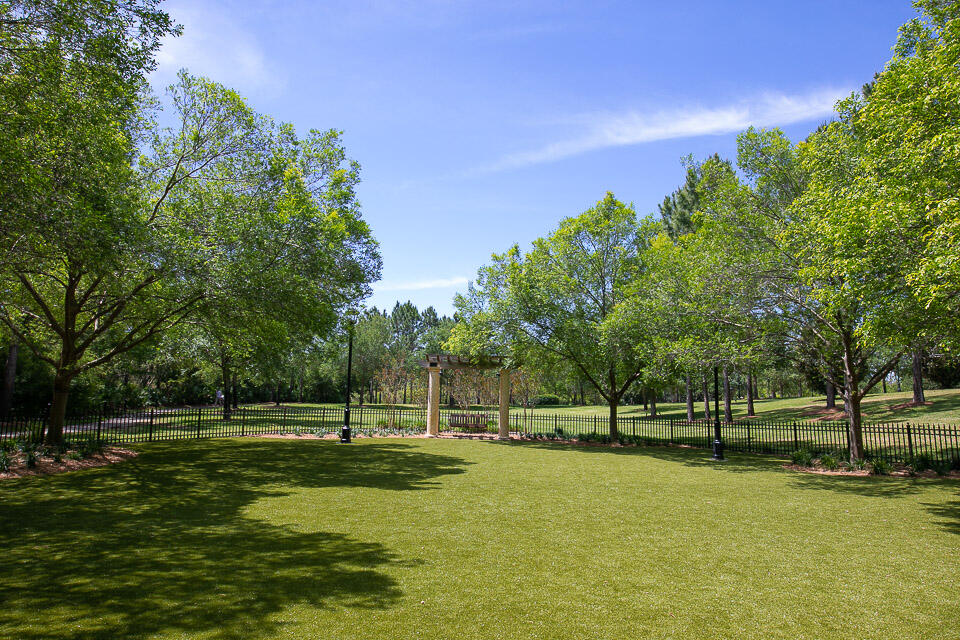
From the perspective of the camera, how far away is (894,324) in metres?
11.3

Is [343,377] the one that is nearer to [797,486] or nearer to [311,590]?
[797,486]

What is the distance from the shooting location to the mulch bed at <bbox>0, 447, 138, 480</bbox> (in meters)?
12.4

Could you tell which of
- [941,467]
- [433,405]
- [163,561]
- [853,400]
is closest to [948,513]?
[941,467]

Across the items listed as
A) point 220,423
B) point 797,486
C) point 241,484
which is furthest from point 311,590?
point 220,423

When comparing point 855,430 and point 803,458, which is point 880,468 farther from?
point 803,458

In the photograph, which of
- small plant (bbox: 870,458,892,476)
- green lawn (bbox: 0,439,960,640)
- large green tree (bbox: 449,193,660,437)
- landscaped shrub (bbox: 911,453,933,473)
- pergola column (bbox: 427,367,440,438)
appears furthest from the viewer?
pergola column (bbox: 427,367,440,438)

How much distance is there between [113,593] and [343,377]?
60.7m

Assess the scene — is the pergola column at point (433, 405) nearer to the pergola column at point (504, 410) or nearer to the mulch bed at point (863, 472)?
the pergola column at point (504, 410)

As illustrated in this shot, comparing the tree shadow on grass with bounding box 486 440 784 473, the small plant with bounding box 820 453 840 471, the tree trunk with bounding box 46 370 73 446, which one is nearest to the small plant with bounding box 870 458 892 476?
the small plant with bounding box 820 453 840 471

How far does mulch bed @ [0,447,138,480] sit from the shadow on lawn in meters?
0.76

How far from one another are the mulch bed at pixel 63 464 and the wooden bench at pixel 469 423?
16036 millimetres

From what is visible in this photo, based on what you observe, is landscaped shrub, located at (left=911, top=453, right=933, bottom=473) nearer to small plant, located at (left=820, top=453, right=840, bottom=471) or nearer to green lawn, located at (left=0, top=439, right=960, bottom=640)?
small plant, located at (left=820, top=453, right=840, bottom=471)

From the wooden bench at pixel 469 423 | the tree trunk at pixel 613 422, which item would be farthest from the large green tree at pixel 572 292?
the wooden bench at pixel 469 423

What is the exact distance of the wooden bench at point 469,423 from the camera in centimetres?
2870
